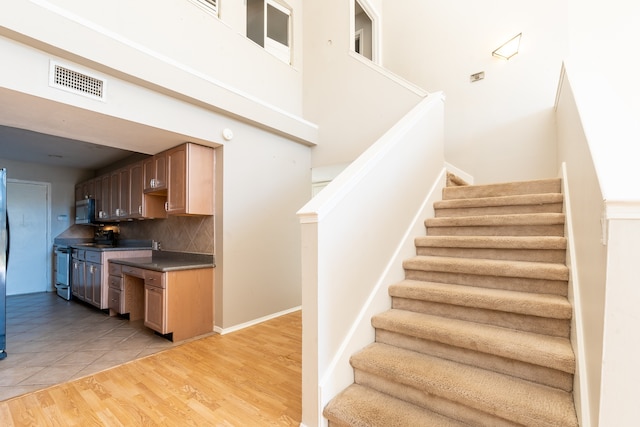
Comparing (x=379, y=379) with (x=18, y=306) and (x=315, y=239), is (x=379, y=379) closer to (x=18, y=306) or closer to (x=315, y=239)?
(x=315, y=239)

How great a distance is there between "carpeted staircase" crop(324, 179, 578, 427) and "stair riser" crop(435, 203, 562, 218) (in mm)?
11

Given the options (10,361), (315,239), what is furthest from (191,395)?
(10,361)

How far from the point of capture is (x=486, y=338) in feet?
5.07

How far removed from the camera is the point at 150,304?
3.15 m

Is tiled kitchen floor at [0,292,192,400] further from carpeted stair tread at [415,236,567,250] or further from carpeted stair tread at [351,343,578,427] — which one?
carpeted stair tread at [415,236,567,250]

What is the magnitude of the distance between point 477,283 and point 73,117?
3.52m

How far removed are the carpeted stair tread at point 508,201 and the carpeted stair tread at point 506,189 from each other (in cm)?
15

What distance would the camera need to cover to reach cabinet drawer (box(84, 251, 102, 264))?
4125 millimetres

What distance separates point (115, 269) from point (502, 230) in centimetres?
462

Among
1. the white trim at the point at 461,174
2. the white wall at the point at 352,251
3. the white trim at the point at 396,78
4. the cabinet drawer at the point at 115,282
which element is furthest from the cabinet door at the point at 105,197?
the white trim at the point at 461,174

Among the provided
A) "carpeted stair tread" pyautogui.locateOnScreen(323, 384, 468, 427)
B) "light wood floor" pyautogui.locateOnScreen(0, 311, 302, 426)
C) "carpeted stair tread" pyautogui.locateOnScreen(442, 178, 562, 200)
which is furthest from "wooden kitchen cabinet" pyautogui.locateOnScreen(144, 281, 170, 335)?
"carpeted stair tread" pyautogui.locateOnScreen(442, 178, 562, 200)

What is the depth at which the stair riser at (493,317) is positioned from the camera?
1.56 meters

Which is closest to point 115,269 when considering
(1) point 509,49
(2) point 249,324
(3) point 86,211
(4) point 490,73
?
(2) point 249,324

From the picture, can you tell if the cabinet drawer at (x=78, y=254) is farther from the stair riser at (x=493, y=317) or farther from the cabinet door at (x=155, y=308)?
the stair riser at (x=493, y=317)
